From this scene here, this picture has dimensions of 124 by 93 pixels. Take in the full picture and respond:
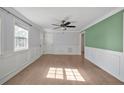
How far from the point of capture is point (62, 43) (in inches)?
408

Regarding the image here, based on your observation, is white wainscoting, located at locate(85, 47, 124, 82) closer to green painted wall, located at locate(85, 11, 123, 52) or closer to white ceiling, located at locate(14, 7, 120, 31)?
green painted wall, located at locate(85, 11, 123, 52)

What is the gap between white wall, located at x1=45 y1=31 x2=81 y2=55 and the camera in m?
10.3

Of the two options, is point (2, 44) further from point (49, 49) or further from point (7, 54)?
point (49, 49)

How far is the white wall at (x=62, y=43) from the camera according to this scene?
10.3 meters

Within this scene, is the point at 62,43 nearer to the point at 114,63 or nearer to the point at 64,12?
the point at 64,12

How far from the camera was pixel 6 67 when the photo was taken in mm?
3133

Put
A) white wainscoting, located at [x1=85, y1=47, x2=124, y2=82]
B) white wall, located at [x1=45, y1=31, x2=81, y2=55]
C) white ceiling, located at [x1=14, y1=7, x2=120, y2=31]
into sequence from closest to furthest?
1. white wainscoting, located at [x1=85, y1=47, x2=124, y2=82]
2. white ceiling, located at [x1=14, y1=7, x2=120, y2=31]
3. white wall, located at [x1=45, y1=31, x2=81, y2=55]

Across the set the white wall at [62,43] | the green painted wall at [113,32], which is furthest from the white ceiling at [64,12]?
the white wall at [62,43]

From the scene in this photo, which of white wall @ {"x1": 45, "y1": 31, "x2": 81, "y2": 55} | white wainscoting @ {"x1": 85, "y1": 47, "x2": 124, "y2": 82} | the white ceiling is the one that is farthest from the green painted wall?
white wall @ {"x1": 45, "y1": 31, "x2": 81, "y2": 55}

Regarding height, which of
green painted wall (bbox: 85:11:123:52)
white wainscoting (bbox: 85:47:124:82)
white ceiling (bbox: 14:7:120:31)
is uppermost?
white ceiling (bbox: 14:7:120:31)

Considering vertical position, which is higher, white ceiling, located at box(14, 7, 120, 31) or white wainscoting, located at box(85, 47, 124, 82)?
white ceiling, located at box(14, 7, 120, 31)

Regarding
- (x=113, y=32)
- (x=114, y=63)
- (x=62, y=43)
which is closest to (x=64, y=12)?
(x=113, y=32)

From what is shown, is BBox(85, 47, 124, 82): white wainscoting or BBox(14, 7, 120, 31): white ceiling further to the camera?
BBox(14, 7, 120, 31): white ceiling

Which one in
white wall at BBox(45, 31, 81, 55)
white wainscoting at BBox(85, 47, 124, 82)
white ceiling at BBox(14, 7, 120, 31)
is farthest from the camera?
white wall at BBox(45, 31, 81, 55)
